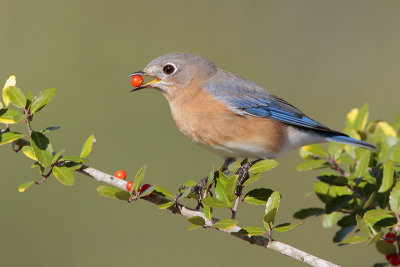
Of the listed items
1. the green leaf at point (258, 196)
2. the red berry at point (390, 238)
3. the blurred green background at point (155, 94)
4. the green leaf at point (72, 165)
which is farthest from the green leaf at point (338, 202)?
the blurred green background at point (155, 94)

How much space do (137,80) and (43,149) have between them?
1440 millimetres

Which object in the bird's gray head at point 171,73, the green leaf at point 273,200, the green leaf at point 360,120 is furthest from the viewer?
the bird's gray head at point 171,73

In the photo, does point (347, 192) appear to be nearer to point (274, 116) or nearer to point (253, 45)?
point (274, 116)

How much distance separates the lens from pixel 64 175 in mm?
2725

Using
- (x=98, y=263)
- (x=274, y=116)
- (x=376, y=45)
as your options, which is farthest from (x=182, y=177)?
(x=376, y=45)

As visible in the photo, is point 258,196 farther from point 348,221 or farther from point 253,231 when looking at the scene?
point 348,221

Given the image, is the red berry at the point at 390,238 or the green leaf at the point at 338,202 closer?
the red berry at the point at 390,238

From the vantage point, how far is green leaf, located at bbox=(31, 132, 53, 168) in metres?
2.73

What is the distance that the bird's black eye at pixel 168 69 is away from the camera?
418cm

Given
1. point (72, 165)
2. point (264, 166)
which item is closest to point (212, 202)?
point (264, 166)

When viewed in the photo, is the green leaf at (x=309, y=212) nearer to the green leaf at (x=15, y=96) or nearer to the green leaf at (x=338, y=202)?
the green leaf at (x=338, y=202)

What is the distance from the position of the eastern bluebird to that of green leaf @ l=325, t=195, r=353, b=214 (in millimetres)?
577

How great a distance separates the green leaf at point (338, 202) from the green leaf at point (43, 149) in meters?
1.57

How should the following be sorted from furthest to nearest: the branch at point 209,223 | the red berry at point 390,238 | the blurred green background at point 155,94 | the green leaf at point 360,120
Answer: the blurred green background at point 155,94 < the green leaf at point 360,120 < the red berry at point 390,238 < the branch at point 209,223
